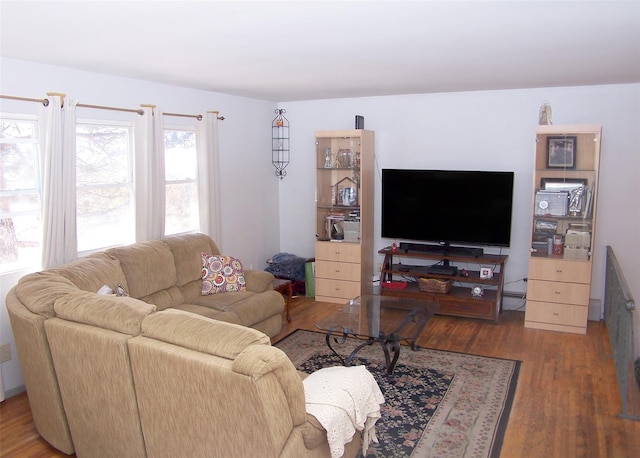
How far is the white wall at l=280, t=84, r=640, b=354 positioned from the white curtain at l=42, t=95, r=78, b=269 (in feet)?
11.0

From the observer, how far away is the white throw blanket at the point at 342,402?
255cm

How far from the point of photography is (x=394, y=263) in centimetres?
661

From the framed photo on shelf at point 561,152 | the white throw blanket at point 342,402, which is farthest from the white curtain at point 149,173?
the framed photo on shelf at point 561,152

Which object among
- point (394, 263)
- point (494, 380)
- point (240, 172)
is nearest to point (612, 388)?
point (494, 380)

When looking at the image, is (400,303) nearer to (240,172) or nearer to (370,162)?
(370,162)

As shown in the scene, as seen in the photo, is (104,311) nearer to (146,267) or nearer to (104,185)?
(146,267)

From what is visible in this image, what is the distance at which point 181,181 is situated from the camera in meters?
5.72

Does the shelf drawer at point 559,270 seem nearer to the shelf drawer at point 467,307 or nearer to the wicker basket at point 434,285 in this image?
the shelf drawer at point 467,307

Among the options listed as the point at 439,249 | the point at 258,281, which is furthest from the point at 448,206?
the point at 258,281

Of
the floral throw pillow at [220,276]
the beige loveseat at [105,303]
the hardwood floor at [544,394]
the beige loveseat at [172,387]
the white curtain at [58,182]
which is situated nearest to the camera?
the beige loveseat at [172,387]

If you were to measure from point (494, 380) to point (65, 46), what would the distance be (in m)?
3.91

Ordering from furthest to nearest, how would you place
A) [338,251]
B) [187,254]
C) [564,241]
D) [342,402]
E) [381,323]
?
[338,251], [564,241], [187,254], [381,323], [342,402]

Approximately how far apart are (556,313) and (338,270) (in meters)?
2.38

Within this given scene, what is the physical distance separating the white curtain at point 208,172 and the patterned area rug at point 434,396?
1503 mm
